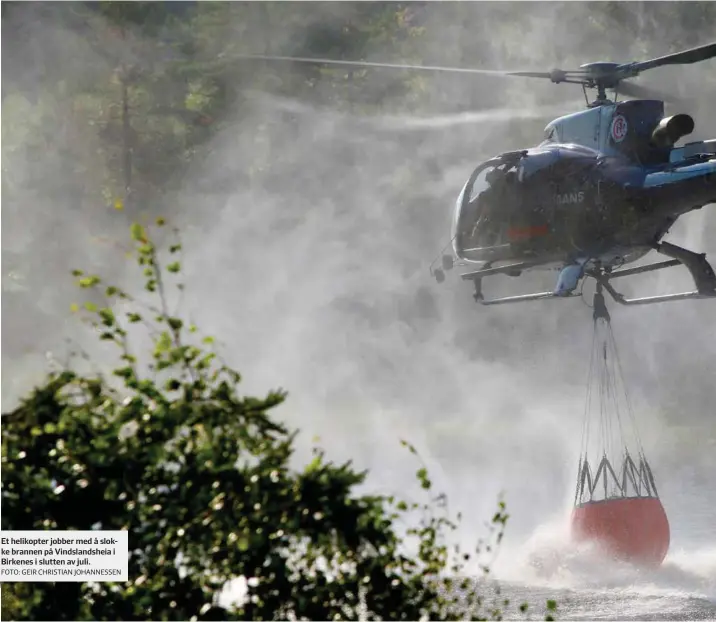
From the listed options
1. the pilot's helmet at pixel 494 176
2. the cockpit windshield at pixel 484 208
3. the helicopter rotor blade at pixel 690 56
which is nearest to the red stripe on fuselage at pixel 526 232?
the cockpit windshield at pixel 484 208

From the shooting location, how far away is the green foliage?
6.37 m

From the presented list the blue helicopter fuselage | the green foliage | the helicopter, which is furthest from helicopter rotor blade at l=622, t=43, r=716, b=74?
the green foliage

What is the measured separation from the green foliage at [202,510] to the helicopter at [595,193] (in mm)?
9249

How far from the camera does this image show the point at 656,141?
15.9 metres

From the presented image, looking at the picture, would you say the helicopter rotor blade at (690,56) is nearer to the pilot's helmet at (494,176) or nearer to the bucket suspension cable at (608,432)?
the pilot's helmet at (494,176)

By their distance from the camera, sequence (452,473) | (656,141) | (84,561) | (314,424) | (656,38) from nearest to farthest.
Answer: (84,561), (656,141), (452,473), (314,424), (656,38)

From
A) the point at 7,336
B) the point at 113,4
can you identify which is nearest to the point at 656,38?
the point at 113,4

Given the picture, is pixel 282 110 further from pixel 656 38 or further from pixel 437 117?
pixel 656 38

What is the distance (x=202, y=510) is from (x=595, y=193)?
34.3ft

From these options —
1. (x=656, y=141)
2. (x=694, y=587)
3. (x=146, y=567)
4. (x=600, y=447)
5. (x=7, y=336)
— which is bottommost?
(x=146, y=567)

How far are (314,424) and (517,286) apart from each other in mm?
5934

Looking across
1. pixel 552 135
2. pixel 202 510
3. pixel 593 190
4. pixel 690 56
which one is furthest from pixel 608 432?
pixel 202 510

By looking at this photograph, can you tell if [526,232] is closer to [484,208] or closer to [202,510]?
[484,208]

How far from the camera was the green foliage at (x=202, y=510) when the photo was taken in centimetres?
637
